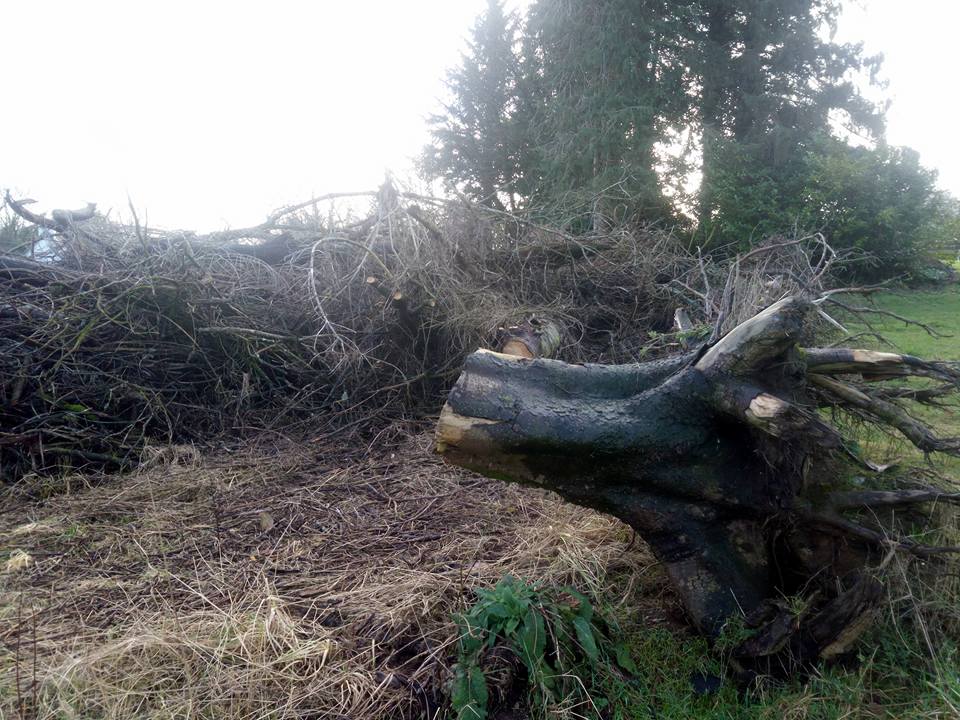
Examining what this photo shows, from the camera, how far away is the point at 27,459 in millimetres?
4176

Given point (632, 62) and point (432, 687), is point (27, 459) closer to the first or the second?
point (432, 687)

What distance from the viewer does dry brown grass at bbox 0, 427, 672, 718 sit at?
2.08m

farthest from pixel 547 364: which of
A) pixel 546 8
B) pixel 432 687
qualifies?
pixel 546 8

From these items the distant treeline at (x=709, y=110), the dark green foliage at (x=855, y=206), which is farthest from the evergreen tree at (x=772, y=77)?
the dark green foliage at (x=855, y=206)

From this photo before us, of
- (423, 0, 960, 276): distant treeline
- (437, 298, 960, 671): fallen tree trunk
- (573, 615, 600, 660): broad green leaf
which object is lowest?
(573, 615, 600, 660): broad green leaf

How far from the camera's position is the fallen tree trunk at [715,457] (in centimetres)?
236

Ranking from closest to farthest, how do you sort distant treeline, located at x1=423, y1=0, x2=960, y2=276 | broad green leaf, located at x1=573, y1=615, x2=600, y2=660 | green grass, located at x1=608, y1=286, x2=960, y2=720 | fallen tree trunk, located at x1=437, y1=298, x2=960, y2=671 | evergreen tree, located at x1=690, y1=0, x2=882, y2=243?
green grass, located at x1=608, y1=286, x2=960, y2=720, broad green leaf, located at x1=573, y1=615, x2=600, y2=660, fallen tree trunk, located at x1=437, y1=298, x2=960, y2=671, distant treeline, located at x1=423, y1=0, x2=960, y2=276, evergreen tree, located at x1=690, y1=0, x2=882, y2=243

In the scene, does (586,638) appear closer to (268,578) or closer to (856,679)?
(856,679)

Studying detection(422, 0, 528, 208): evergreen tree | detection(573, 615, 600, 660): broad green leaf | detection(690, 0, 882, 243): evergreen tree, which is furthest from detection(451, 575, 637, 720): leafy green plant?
detection(422, 0, 528, 208): evergreen tree

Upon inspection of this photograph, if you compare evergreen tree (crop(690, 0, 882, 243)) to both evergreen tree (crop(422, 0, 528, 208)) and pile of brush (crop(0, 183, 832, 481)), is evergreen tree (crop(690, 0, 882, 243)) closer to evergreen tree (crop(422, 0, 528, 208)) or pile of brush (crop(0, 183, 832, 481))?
evergreen tree (crop(422, 0, 528, 208))

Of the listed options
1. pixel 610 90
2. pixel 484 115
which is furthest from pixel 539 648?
pixel 484 115

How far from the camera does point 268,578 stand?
2861 millimetres

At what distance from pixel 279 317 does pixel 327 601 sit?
3.47 m

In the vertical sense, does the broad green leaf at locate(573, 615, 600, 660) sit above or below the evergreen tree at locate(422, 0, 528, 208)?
below
